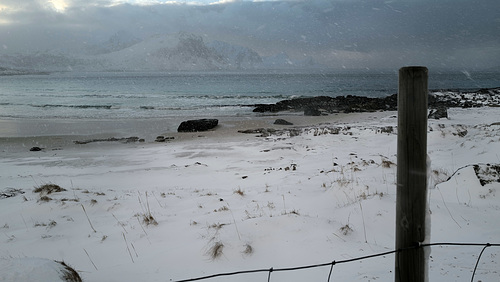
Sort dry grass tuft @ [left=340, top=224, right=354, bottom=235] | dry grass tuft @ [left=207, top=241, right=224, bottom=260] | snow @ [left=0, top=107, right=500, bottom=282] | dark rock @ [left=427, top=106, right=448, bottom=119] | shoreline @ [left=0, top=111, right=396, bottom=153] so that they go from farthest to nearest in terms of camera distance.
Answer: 1. dark rock @ [left=427, top=106, right=448, bottom=119]
2. shoreline @ [left=0, top=111, right=396, bottom=153]
3. dry grass tuft @ [left=340, top=224, right=354, bottom=235]
4. dry grass tuft @ [left=207, top=241, right=224, bottom=260]
5. snow @ [left=0, top=107, right=500, bottom=282]

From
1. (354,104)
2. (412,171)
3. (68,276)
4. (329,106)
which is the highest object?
(354,104)

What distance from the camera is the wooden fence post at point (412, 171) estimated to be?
2273 millimetres

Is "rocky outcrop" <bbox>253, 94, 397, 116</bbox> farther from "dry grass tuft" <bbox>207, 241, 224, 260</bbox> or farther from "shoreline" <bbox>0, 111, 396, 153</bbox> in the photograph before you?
"dry grass tuft" <bbox>207, 241, 224, 260</bbox>

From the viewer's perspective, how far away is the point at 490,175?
18.9ft

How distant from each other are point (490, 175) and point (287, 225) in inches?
140

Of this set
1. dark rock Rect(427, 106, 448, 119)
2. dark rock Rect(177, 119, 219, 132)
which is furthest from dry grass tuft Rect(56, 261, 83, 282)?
dark rock Rect(427, 106, 448, 119)

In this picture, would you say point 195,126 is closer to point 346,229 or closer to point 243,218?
point 243,218

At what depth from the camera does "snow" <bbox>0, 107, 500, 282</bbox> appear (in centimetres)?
385

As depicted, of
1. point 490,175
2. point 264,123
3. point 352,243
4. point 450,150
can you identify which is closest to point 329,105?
point 264,123

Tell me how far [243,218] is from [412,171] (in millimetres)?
3277

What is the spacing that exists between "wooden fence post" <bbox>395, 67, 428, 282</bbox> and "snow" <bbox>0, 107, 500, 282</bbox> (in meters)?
1.08

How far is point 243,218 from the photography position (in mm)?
5258

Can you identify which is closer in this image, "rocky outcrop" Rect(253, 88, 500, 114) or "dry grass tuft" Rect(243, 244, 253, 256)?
"dry grass tuft" Rect(243, 244, 253, 256)

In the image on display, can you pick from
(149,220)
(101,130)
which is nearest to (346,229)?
(149,220)
